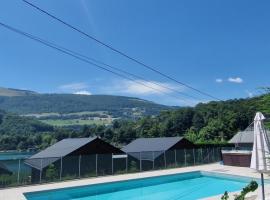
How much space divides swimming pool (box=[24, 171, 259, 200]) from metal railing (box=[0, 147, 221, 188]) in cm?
234

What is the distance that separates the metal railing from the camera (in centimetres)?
1485

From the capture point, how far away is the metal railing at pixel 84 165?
14852 millimetres

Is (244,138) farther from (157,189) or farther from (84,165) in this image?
(84,165)

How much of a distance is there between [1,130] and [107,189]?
10072cm

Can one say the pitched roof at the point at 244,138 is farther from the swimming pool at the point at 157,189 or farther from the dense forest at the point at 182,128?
the swimming pool at the point at 157,189

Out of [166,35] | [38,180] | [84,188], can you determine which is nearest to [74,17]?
[166,35]

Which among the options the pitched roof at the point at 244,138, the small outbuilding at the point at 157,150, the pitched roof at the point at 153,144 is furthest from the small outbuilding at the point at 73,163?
the pitched roof at the point at 244,138

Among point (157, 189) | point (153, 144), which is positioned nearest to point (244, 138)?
point (153, 144)

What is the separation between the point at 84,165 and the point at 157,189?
170 inches

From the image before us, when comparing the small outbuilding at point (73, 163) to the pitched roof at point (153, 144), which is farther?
the pitched roof at point (153, 144)

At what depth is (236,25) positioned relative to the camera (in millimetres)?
16141

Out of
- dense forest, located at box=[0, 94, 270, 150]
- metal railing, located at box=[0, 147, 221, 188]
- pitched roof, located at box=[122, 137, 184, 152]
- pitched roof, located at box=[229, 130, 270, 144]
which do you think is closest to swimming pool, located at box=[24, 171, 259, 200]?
metal railing, located at box=[0, 147, 221, 188]

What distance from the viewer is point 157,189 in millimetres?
15156

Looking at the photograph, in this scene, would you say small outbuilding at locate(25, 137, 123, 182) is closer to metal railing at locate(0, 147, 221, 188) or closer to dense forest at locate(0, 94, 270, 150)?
metal railing at locate(0, 147, 221, 188)
